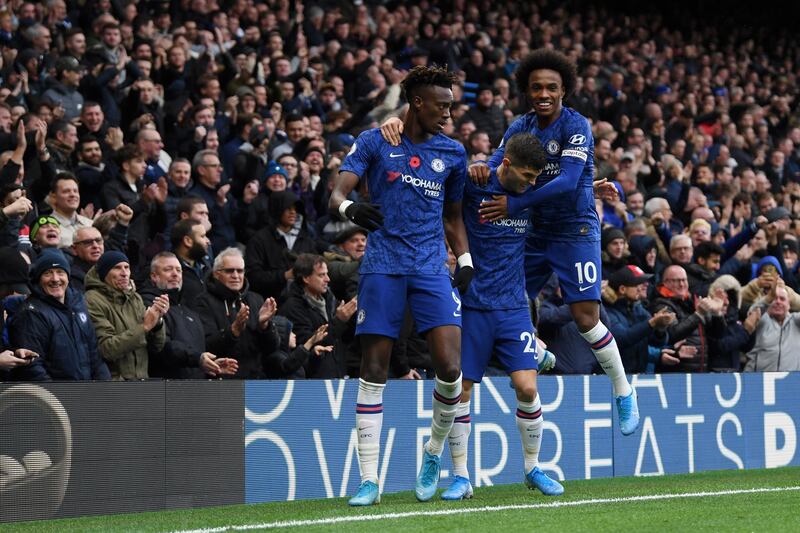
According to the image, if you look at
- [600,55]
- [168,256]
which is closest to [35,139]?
[168,256]

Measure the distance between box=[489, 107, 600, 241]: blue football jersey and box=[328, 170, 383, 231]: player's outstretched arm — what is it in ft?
4.55

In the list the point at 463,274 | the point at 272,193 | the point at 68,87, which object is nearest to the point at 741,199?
the point at 272,193

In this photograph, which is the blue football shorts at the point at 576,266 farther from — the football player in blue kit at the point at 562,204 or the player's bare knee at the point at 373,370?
the player's bare knee at the point at 373,370

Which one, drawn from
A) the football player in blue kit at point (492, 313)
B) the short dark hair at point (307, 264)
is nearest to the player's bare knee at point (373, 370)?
the football player in blue kit at point (492, 313)

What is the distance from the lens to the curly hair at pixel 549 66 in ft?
27.0

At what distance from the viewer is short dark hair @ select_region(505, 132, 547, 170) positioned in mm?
8109

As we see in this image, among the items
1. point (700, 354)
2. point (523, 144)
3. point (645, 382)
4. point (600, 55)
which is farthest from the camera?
point (600, 55)

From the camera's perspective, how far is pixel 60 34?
15.9 metres

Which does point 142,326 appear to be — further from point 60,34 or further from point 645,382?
point 60,34

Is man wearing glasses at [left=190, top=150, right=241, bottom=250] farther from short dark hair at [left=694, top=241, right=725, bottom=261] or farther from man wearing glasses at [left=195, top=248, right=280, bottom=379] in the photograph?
short dark hair at [left=694, top=241, right=725, bottom=261]

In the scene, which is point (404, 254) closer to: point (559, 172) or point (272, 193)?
point (559, 172)

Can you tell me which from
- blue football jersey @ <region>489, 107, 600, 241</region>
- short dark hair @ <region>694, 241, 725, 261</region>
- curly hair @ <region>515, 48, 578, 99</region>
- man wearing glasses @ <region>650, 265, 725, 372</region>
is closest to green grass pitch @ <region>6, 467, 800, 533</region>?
blue football jersey @ <region>489, 107, 600, 241</region>

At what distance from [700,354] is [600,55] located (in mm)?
14396

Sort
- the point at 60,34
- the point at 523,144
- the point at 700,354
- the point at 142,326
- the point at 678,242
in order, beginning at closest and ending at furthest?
the point at 523,144 < the point at 142,326 < the point at 700,354 < the point at 678,242 < the point at 60,34
